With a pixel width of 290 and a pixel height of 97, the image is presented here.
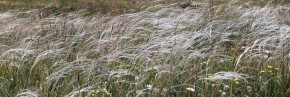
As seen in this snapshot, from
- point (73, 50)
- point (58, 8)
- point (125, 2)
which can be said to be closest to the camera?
point (73, 50)

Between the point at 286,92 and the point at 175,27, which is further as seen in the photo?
the point at 175,27

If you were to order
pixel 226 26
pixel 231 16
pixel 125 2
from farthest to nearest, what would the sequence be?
pixel 125 2
pixel 231 16
pixel 226 26

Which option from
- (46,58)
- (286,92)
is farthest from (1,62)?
(286,92)

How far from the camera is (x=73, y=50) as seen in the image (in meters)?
4.71

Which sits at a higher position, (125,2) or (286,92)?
(286,92)

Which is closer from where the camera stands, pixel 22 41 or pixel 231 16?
pixel 22 41

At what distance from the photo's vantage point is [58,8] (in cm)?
1639

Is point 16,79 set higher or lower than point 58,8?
higher

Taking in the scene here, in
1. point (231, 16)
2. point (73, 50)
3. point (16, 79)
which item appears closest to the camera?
point (16, 79)

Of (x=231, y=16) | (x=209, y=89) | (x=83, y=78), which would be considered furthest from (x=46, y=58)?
(x=231, y=16)

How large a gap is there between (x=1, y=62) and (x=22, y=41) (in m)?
0.55

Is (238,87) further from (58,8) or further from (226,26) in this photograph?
(58,8)

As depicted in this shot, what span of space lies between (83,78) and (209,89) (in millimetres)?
985

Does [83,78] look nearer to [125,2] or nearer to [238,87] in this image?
[238,87]
